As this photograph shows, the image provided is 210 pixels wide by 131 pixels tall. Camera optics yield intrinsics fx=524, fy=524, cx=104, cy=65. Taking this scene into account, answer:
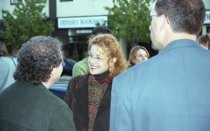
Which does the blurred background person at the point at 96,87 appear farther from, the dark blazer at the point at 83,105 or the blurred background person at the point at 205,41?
the blurred background person at the point at 205,41

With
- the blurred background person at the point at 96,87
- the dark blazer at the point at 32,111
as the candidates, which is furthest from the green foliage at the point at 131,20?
the dark blazer at the point at 32,111

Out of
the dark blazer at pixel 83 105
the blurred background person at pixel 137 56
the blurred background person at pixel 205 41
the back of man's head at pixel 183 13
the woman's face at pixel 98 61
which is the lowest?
the blurred background person at pixel 137 56

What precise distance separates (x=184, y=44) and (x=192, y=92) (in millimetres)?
238

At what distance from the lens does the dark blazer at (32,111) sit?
10.6ft

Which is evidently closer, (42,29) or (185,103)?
(185,103)

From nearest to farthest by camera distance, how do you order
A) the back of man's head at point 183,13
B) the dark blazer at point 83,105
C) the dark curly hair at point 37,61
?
the back of man's head at point 183,13
the dark curly hair at point 37,61
the dark blazer at point 83,105

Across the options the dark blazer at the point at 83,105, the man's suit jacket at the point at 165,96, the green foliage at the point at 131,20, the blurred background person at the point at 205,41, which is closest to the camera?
the man's suit jacket at the point at 165,96

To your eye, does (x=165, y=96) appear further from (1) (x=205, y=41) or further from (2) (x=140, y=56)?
(2) (x=140, y=56)

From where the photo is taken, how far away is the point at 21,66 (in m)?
3.46

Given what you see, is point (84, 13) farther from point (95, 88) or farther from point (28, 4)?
point (95, 88)

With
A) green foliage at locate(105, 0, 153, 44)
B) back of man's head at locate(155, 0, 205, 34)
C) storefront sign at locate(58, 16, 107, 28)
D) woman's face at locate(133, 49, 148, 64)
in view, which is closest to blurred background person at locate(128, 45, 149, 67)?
woman's face at locate(133, 49, 148, 64)

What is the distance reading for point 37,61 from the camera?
135 inches

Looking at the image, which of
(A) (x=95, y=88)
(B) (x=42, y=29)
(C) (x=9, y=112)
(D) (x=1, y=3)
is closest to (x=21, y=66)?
(C) (x=9, y=112)

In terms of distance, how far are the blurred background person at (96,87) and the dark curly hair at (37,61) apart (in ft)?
3.49
